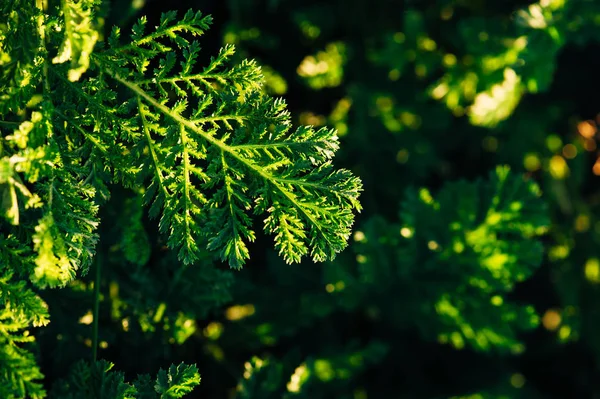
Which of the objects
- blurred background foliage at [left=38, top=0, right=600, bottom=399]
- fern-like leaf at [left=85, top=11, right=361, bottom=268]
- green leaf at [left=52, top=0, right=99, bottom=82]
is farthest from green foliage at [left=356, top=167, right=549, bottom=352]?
green leaf at [left=52, top=0, right=99, bottom=82]

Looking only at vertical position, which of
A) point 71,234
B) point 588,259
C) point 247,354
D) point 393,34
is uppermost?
point 71,234

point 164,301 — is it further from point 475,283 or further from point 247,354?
point 475,283

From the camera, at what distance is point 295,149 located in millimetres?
759

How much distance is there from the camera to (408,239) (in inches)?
54.2

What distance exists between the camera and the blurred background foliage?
3.71ft

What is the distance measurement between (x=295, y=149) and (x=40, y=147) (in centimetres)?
30

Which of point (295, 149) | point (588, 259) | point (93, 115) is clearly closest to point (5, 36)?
point (93, 115)

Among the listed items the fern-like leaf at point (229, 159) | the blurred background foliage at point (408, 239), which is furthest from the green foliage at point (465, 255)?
the fern-like leaf at point (229, 159)

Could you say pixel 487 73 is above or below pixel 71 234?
below

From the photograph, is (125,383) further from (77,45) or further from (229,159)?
(77,45)

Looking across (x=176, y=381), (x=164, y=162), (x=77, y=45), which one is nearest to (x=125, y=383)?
(x=176, y=381)

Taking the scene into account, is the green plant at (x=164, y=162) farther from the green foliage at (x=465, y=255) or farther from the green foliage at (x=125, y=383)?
the green foliage at (x=465, y=255)

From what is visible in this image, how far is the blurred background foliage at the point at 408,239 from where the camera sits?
1132mm

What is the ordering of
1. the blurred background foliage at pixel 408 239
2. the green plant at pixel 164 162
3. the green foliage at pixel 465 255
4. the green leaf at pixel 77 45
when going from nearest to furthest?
the green leaf at pixel 77 45, the green plant at pixel 164 162, the blurred background foliage at pixel 408 239, the green foliage at pixel 465 255
